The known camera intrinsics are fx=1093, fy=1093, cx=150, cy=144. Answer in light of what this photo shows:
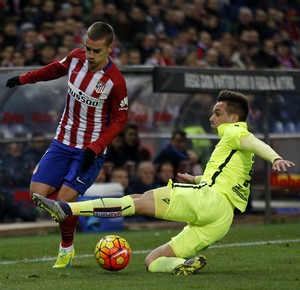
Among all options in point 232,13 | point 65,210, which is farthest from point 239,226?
point 232,13

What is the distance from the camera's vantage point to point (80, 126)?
33.4ft

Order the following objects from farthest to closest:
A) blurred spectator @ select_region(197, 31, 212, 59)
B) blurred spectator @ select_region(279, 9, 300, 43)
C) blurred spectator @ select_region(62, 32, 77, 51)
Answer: blurred spectator @ select_region(279, 9, 300, 43)
blurred spectator @ select_region(197, 31, 212, 59)
blurred spectator @ select_region(62, 32, 77, 51)

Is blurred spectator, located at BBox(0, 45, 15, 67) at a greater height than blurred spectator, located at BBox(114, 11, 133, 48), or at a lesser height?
lesser

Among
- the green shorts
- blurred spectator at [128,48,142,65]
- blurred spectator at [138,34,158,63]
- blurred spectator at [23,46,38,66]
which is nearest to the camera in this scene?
the green shorts

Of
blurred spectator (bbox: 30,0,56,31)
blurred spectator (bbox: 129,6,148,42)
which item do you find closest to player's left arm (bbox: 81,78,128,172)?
blurred spectator (bbox: 30,0,56,31)

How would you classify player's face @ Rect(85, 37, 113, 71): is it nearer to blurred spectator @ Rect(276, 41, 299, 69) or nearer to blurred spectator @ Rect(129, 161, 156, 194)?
blurred spectator @ Rect(129, 161, 156, 194)

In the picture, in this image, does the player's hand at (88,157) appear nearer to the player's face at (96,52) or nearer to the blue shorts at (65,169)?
the blue shorts at (65,169)

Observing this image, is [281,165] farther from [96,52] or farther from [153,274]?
[96,52]

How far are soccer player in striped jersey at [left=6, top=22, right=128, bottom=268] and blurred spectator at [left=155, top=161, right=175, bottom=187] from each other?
5734 millimetres

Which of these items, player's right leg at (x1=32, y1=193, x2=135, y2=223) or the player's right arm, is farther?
the player's right arm

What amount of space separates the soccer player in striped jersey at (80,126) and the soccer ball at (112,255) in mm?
811

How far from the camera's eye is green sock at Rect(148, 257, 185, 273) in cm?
923

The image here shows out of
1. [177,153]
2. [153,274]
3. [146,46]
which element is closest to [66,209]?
[153,274]

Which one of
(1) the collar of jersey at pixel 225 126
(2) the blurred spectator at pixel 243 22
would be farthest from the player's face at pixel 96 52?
(2) the blurred spectator at pixel 243 22
